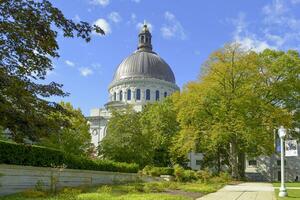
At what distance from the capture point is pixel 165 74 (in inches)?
3839

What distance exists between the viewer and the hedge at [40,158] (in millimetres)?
17331

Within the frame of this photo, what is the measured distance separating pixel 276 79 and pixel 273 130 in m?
7.55

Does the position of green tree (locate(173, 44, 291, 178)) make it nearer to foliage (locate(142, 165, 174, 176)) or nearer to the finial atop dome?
foliage (locate(142, 165, 174, 176))

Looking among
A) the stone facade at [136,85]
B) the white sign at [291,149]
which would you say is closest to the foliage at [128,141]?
the white sign at [291,149]

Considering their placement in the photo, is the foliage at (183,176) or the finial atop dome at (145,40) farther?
the finial atop dome at (145,40)

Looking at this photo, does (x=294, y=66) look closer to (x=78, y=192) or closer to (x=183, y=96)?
(x=183, y=96)

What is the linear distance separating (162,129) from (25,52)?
48183 millimetres

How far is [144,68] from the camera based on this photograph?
96.0 metres

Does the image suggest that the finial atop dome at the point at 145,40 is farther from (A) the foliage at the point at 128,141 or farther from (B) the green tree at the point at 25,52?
(B) the green tree at the point at 25,52

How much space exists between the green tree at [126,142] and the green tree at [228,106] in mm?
3734

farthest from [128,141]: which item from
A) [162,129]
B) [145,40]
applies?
[145,40]

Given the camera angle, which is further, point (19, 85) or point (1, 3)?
point (19, 85)

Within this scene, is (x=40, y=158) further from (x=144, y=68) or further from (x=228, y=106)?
(x=144, y=68)

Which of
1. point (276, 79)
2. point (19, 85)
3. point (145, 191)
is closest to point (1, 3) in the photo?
point (19, 85)
